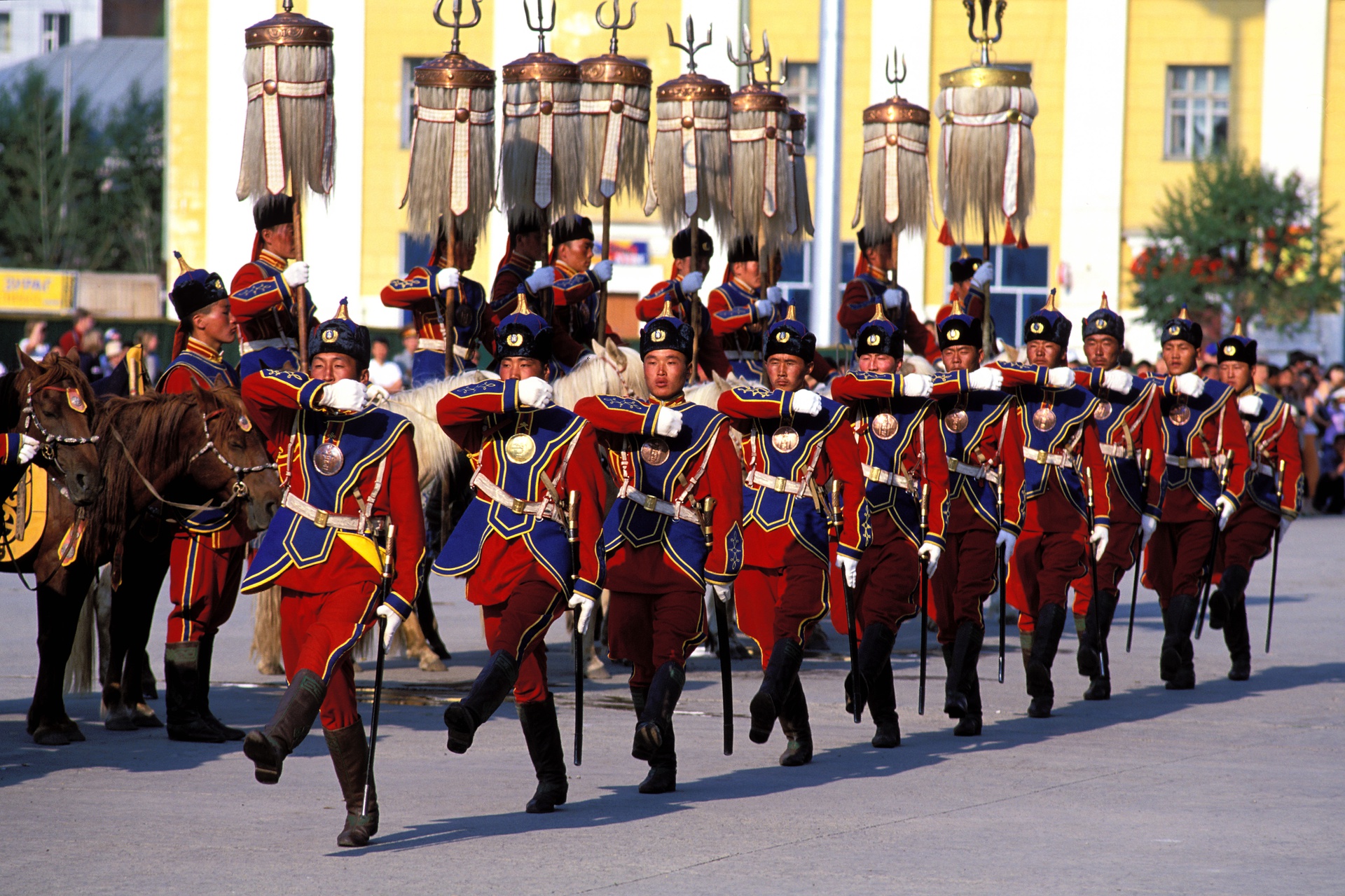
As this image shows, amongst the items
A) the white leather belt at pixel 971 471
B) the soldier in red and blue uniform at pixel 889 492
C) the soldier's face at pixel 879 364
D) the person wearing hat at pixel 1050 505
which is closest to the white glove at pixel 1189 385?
the person wearing hat at pixel 1050 505

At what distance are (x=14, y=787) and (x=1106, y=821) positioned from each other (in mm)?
4185

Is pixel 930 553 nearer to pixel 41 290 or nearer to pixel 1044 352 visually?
pixel 1044 352

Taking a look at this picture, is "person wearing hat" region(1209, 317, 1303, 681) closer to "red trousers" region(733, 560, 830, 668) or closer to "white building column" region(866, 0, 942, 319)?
"red trousers" region(733, 560, 830, 668)

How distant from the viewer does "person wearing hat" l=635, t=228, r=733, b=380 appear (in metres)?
10.9

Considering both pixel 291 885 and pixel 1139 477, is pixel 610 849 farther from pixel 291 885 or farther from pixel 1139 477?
pixel 1139 477

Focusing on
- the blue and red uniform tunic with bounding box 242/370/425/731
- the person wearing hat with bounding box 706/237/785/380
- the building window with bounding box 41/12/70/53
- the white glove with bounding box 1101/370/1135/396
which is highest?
the building window with bounding box 41/12/70/53

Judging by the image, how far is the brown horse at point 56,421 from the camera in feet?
26.9

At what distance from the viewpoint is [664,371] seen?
756cm

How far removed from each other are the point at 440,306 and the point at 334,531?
4513mm

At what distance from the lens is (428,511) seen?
10.7 meters

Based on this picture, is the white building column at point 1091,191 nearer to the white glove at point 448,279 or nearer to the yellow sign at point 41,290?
the yellow sign at point 41,290

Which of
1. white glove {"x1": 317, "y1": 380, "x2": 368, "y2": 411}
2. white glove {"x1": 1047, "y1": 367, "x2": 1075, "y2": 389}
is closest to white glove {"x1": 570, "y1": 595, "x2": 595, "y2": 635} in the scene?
white glove {"x1": 317, "y1": 380, "x2": 368, "y2": 411}

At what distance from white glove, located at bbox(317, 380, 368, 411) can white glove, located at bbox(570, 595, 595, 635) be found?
1.06 meters

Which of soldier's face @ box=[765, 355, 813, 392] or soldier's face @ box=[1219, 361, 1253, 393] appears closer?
soldier's face @ box=[765, 355, 813, 392]
